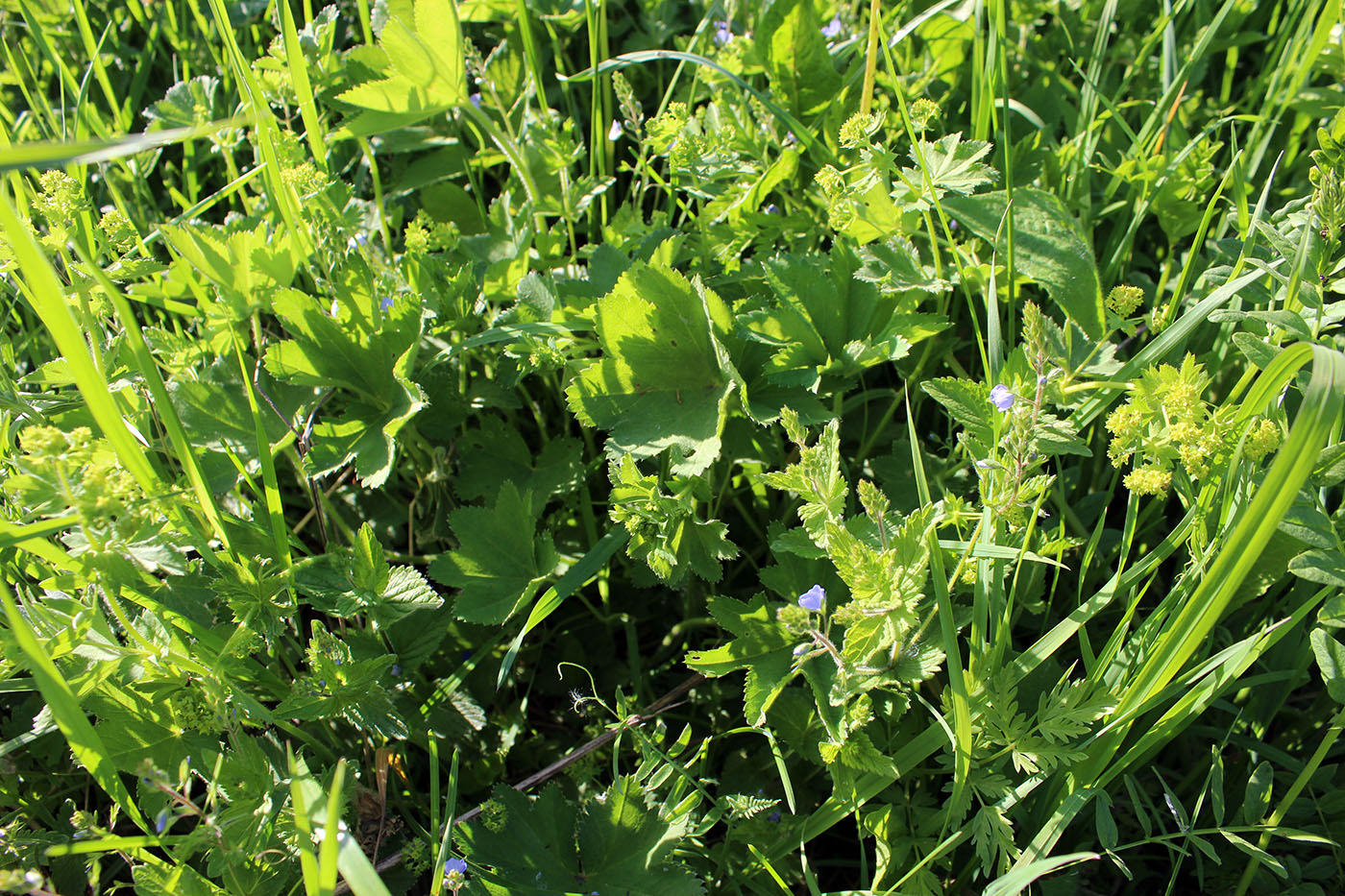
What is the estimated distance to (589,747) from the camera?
183cm

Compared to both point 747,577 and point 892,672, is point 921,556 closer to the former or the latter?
point 892,672

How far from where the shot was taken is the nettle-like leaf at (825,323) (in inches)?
74.7

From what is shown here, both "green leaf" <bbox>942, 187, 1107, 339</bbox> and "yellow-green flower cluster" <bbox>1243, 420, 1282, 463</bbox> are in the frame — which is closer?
"yellow-green flower cluster" <bbox>1243, 420, 1282, 463</bbox>

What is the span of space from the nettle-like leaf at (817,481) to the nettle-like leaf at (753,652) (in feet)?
0.84

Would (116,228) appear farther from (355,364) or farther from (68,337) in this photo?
(68,337)

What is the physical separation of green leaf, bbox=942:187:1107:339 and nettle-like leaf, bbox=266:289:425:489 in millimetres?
1190

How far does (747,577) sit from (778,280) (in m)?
0.69

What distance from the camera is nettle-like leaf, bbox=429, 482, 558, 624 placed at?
1.94 meters

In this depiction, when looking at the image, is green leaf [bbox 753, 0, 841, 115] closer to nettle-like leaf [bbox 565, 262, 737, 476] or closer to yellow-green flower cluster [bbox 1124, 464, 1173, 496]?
nettle-like leaf [bbox 565, 262, 737, 476]

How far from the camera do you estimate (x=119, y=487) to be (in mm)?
1396

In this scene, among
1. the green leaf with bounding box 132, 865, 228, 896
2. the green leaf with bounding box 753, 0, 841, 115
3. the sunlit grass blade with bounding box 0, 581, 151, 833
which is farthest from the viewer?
the green leaf with bounding box 753, 0, 841, 115

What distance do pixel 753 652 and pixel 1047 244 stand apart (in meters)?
1.06

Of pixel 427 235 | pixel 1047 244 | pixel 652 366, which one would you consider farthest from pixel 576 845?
pixel 1047 244

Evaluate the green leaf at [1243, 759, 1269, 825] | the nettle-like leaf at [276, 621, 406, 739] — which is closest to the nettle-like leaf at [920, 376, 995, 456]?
the green leaf at [1243, 759, 1269, 825]
